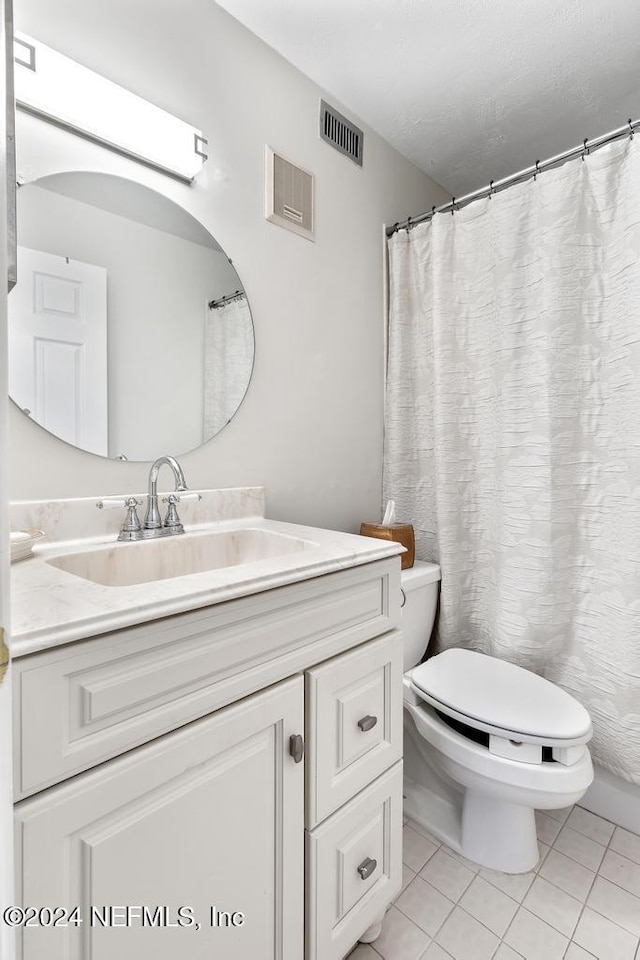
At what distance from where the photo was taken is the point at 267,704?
31.4 inches

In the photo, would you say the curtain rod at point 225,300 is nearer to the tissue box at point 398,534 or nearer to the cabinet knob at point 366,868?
the tissue box at point 398,534

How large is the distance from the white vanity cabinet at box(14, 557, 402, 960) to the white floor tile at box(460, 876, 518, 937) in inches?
10.8

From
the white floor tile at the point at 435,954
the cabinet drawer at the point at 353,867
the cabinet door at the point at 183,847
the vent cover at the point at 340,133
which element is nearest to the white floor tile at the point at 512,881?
the white floor tile at the point at 435,954

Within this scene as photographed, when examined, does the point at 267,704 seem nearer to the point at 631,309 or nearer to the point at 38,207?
the point at 38,207

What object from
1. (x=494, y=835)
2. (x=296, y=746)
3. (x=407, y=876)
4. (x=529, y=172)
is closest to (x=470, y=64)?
(x=529, y=172)

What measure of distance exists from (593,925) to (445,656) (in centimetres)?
68

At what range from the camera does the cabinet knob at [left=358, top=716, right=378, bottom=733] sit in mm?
970

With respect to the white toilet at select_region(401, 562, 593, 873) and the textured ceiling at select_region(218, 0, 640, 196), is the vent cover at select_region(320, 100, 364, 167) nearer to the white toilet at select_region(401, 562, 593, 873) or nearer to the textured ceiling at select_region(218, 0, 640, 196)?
the textured ceiling at select_region(218, 0, 640, 196)

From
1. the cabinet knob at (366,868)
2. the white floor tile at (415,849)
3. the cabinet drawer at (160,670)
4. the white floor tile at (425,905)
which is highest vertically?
the cabinet drawer at (160,670)

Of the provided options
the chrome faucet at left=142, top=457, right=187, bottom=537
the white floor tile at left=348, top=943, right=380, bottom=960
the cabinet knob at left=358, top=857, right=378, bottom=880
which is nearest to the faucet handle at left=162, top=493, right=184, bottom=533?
the chrome faucet at left=142, top=457, right=187, bottom=537

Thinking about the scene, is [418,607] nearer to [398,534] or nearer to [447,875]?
[398,534]

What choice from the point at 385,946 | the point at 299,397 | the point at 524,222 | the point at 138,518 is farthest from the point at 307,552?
the point at 524,222

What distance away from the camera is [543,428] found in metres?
1.50

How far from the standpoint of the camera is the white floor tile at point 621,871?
125 centimetres
